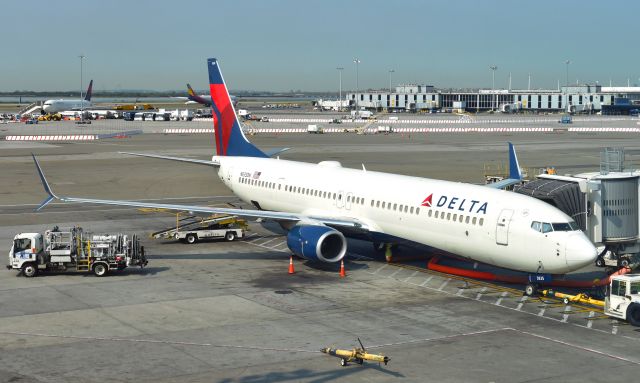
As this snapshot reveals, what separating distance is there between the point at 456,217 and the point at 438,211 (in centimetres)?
119

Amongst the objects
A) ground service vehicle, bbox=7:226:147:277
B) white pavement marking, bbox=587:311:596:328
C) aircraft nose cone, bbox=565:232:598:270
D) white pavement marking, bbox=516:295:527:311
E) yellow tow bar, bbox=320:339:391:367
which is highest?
aircraft nose cone, bbox=565:232:598:270

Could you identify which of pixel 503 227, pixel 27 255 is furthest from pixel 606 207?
pixel 27 255

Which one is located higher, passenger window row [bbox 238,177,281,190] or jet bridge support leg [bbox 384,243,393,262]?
passenger window row [bbox 238,177,281,190]

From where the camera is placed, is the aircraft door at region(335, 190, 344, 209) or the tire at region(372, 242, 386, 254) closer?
the aircraft door at region(335, 190, 344, 209)

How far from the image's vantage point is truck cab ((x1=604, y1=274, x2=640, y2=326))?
3039 cm

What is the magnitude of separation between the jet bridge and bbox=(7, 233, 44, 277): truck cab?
23.1m

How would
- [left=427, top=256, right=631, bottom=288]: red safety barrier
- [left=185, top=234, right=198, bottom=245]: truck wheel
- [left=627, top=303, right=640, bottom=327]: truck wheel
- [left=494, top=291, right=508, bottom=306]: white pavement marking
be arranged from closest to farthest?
1. [left=627, top=303, right=640, bottom=327]: truck wheel
2. [left=494, top=291, right=508, bottom=306]: white pavement marking
3. [left=427, top=256, right=631, bottom=288]: red safety barrier
4. [left=185, top=234, right=198, bottom=245]: truck wheel

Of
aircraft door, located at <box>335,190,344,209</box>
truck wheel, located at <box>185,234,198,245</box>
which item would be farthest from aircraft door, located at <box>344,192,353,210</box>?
truck wheel, located at <box>185,234,198,245</box>

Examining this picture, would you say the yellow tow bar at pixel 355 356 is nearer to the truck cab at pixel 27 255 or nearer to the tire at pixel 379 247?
the truck cab at pixel 27 255

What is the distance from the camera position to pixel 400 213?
40.0m

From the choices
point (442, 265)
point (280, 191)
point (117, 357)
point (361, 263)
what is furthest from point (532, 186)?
point (117, 357)

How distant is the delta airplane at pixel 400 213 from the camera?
33875 mm

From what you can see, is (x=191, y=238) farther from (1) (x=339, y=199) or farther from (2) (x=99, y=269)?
(2) (x=99, y=269)

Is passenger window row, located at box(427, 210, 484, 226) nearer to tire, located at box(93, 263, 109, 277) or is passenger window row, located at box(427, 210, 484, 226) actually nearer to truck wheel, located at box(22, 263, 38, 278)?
tire, located at box(93, 263, 109, 277)
